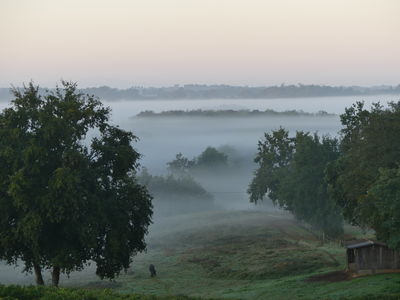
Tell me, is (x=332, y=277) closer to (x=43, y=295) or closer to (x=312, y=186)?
(x=43, y=295)

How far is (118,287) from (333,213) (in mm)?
46298

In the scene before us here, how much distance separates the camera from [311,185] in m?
93.2

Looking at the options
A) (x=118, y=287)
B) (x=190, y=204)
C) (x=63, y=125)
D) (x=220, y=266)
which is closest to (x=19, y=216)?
(x=63, y=125)

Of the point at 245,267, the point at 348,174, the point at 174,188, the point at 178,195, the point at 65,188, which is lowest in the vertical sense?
the point at 178,195

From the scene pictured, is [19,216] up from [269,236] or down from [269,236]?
up

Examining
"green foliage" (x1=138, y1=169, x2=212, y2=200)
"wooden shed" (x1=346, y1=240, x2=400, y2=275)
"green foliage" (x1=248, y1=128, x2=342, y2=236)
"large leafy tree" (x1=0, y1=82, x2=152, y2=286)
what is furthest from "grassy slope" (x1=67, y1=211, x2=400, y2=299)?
"green foliage" (x1=138, y1=169, x2=212, y2=200)

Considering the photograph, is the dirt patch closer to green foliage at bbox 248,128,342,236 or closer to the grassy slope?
the grassy slope

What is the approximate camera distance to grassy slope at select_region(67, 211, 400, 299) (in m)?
42.3

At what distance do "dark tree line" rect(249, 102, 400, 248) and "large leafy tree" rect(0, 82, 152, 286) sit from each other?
58.4 feet

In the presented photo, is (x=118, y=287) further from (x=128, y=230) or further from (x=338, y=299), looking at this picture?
(x=338, y=299)

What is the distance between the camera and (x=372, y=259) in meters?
48.3

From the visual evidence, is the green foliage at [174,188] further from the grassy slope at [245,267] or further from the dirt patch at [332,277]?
the dirt patch at [332,277]

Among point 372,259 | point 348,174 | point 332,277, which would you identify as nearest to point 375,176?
point 348,174

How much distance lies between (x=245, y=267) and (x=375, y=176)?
18989 millimetres
